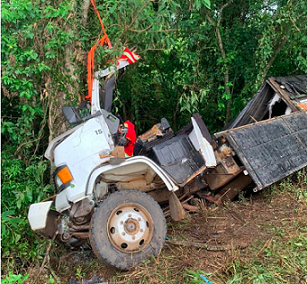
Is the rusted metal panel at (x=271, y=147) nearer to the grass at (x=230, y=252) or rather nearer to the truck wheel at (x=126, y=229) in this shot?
the grass at (x=230, y=252)

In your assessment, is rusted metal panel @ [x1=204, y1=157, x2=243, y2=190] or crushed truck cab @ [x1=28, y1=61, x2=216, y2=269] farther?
rusted metal panel @ [x1=204, y1=157, x2=243, y2=190]

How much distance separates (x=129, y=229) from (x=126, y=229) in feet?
0.12

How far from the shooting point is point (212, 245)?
14.4ft

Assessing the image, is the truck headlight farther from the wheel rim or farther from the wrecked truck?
the wheel rim

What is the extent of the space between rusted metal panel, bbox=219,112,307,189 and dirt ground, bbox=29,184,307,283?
1.65 ft

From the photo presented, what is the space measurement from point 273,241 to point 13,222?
119 inches

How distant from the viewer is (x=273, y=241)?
13.9ft

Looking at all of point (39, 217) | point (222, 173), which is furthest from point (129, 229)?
point (222, 173)

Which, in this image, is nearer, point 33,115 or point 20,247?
point 20,247

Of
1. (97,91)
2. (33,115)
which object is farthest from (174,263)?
(33,115)

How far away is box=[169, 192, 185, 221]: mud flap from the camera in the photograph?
452 cm

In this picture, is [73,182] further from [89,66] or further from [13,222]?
[89,66]

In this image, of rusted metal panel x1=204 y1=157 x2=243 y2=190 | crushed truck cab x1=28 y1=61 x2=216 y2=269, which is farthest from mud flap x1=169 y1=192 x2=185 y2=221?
rusted metal panel x1=204 y1=157 x2=243 y2=190

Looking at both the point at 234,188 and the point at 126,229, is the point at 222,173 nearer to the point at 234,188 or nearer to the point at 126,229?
the point at 234,188
